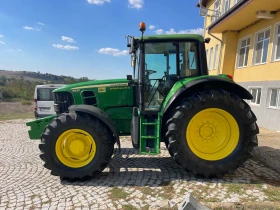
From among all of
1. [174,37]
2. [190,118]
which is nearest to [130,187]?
[190,118]

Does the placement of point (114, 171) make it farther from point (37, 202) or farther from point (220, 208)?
point (220, 208)

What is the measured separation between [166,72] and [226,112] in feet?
4.28

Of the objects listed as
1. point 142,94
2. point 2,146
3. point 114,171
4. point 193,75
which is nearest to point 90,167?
point 114,171

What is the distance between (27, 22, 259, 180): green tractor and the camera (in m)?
3.83

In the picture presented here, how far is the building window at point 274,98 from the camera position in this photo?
28.7 ft

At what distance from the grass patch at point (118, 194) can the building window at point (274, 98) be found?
7772 millimetres

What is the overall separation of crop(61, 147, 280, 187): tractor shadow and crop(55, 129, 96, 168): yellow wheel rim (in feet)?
1.10

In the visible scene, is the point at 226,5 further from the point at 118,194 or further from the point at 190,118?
the point at 118,194

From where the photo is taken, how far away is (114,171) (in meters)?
4.31

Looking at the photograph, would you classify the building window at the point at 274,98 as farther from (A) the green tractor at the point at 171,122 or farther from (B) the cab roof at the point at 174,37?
(B) the cab roof at the point at 174,37

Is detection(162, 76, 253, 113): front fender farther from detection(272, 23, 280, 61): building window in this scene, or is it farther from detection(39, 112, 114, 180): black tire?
detection(272, 23, 280, 61): building window

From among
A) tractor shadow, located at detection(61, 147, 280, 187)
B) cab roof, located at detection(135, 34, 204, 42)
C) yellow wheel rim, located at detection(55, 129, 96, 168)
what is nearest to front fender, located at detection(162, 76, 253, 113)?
cab roof, located at detection(135, 34, 204, 42)

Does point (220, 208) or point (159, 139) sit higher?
point (159, 139)

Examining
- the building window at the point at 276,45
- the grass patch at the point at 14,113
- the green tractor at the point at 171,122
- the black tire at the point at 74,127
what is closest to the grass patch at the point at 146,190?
the green tractor at the point at 171,122
